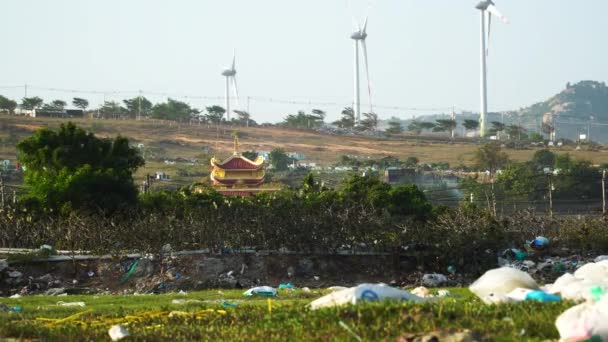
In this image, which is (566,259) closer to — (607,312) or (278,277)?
(278,277)

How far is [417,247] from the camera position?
24109mm

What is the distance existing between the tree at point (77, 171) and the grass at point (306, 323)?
1713 cm

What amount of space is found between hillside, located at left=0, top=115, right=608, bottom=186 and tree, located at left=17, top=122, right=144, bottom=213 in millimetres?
45842

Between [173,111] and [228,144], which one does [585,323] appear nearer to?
[228,144]

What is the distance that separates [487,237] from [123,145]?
46.4 feet

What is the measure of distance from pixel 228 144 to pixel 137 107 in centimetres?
2109

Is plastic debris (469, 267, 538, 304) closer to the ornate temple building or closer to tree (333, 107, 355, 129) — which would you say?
the ornate temple building

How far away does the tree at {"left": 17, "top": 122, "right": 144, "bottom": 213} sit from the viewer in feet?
96.2

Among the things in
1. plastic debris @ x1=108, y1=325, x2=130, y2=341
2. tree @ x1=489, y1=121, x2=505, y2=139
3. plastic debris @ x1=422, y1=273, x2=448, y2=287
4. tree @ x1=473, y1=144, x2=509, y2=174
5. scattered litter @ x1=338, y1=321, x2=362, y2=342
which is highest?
tree @ x1=489, y1=121, x2=505, y2=139

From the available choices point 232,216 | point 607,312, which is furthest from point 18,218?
point 607,312

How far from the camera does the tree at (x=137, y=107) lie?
118000mm

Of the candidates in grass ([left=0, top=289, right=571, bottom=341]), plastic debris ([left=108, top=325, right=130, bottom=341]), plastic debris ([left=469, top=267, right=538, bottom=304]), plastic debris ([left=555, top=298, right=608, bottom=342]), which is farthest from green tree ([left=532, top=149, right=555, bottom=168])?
plastic debris ([left=555, top=298, right=608, bottom=342])

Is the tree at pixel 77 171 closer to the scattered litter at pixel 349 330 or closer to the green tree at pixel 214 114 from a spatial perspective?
the scattered litter at pixel 349 330

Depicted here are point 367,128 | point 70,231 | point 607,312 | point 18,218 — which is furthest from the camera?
point 367,128
